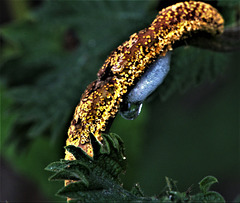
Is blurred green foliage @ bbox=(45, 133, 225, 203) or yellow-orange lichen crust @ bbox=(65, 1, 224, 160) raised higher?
yellow-orange lichen crust @ bbox=(65, 1, 224, 160)

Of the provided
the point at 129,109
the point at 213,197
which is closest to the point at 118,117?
the point at 129,109

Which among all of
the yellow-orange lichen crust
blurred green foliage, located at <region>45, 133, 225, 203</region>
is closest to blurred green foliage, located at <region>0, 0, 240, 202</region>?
the yellow-orange lichen crust

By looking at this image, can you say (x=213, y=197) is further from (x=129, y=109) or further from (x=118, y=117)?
(x=118, y=117)

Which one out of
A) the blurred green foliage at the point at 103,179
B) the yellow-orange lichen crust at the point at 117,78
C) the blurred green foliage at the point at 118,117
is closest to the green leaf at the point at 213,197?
the blurred green foliage at the point at 103,179

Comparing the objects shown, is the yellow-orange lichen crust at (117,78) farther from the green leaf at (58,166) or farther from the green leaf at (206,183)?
the green leaf at (206,183)

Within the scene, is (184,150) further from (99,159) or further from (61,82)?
(99,159)

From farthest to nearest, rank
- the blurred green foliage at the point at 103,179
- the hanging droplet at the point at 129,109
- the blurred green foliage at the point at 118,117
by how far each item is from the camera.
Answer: the blurred green foliage at the point at 118,117 → the hanging droplet at the point at 129,109 → the blurred green foliage at the point at 103,179

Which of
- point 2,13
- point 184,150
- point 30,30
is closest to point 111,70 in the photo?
point 30,30

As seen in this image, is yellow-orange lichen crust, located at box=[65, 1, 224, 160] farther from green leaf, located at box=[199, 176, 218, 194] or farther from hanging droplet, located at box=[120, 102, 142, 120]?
green leaf, located at box=[199, 176, 218, 194]
